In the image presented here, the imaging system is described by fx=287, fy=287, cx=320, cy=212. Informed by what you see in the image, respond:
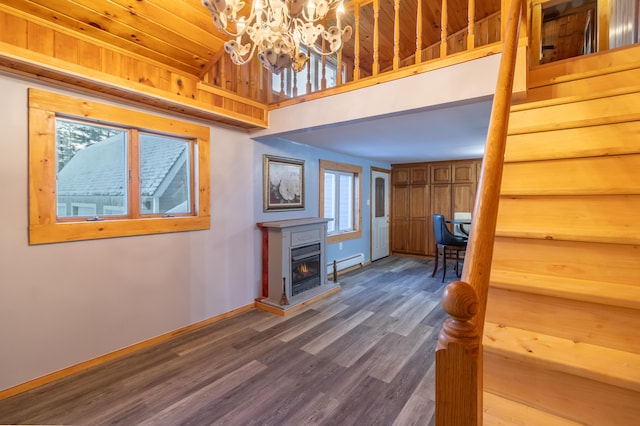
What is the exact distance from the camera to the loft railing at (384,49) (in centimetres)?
217

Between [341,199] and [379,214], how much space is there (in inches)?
51.1

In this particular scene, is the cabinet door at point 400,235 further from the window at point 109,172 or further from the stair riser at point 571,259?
the stair riser at point 571,259

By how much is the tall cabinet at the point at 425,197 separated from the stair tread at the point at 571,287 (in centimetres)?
495

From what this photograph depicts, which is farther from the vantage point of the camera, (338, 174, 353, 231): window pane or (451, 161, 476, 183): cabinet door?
(451, 161, 476, 183): cabinet door

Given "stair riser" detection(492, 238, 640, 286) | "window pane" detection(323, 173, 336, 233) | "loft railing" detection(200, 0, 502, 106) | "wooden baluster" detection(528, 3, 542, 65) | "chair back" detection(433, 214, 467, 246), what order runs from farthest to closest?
1. "window pane" detection(323, 173, 336, 233)
2. "chair back" detection(433, 214, 467, 246)
3. "wooden baluster" detection(528, 3, 542, 65)
4. "loft railing" detection(200, 0, 502, 106)
5. "stair riser" detection(492, 238, 640, 286)

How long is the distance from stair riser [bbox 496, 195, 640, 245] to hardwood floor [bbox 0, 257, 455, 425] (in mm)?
1273

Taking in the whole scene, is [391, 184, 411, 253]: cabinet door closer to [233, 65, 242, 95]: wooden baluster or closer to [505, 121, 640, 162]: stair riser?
[233, 65, 242, 95]: wooden baluster

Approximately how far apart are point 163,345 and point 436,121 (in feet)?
11.1

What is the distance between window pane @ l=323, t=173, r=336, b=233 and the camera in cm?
495

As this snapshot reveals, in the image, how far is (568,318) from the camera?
1094 mm

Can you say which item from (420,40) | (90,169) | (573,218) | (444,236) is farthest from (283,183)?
(573,218)

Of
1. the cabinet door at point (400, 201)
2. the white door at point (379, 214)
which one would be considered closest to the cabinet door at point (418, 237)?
the cabinet door at point (400, 201)

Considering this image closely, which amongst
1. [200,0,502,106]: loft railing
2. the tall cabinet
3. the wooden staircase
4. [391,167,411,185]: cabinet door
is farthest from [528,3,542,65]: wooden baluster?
[391,167,411,185]: cabinet door

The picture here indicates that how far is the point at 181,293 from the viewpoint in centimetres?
284
